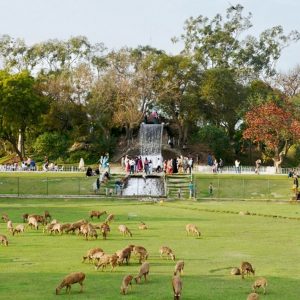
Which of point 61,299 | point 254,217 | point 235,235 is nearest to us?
point 61,299

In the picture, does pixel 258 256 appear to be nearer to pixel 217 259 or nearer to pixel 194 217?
pixel 217 259

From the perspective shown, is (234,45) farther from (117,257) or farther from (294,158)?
(117,257)

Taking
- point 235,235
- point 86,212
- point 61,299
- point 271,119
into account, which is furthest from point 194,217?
point 271,119

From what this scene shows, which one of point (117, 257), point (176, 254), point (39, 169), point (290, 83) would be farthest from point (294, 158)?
point (117, 257)

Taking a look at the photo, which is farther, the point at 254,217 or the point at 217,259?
the point at 254,217

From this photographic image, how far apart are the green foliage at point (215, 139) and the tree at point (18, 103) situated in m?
18.3

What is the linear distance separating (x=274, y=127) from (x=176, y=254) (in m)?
49.0

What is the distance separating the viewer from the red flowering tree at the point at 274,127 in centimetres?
6700

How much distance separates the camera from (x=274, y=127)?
67.6 m

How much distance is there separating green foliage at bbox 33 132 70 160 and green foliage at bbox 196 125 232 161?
15.8m

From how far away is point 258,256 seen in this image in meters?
20.0

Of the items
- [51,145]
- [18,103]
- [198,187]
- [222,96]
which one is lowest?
[198,187]

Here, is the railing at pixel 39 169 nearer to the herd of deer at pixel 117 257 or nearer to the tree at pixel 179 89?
the tree at pixel 179 89

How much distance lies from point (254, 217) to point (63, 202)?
600 inches
